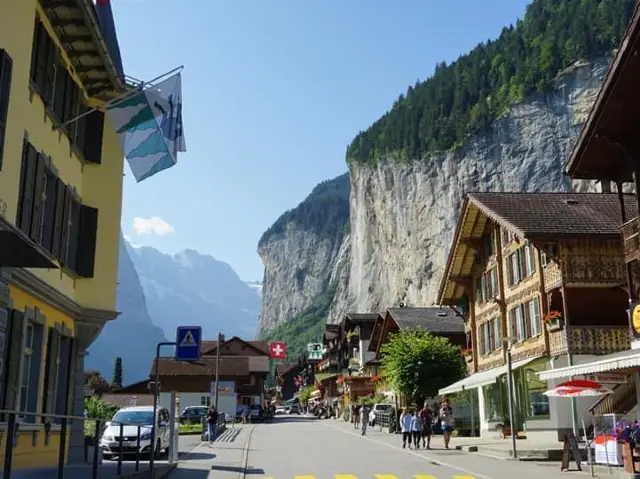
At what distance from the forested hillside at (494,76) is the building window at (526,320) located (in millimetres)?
67472

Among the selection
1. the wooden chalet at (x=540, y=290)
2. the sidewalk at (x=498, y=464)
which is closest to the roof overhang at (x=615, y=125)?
the wooden chalet at (x=540, y=290)

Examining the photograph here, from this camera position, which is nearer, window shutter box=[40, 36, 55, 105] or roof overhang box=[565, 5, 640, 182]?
window shutter box=[40, 36, 55, 105]

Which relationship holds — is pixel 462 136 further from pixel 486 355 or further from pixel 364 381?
pixel 486 355

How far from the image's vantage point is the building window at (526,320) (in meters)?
32.2

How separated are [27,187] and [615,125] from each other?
13.9 m

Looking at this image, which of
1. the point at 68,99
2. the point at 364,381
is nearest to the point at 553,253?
the point at 68,99

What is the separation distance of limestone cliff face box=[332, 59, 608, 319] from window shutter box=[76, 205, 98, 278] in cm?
6272

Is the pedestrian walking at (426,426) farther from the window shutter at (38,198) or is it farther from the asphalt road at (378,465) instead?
the window shutter at (38,198)

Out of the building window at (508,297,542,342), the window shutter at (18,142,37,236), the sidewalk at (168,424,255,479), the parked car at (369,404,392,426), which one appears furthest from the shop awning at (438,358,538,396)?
the window shutter at (18,142,37,236)

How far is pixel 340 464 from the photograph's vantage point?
21.2 meters

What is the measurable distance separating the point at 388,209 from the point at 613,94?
10097cm

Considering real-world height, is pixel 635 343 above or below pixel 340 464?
above

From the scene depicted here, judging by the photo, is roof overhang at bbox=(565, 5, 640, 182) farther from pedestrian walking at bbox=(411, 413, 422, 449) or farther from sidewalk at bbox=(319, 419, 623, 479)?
pedestrian walking at bbox=(411, 413, 422, 449)

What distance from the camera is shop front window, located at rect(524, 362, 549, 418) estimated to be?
31.5 meters
